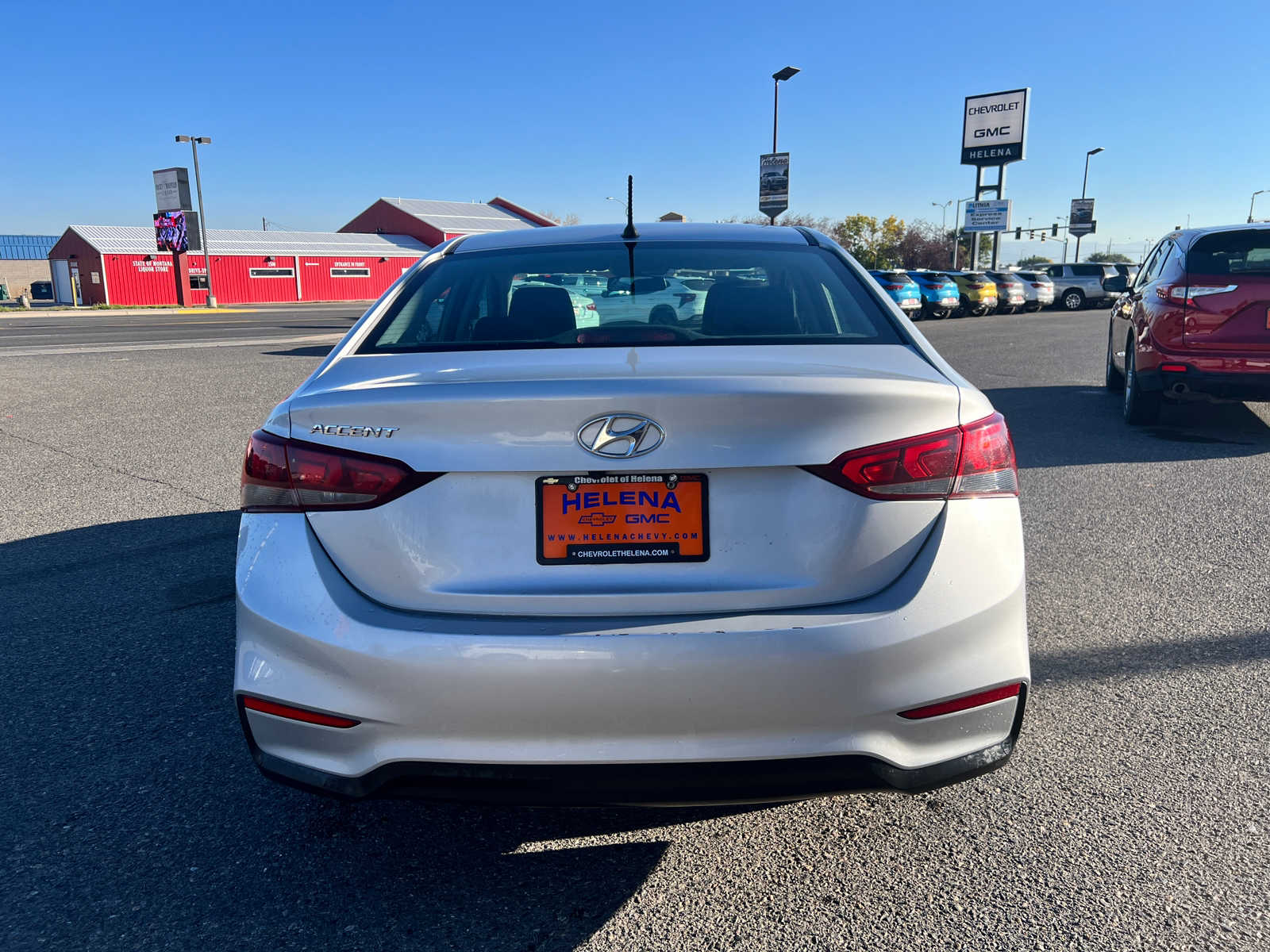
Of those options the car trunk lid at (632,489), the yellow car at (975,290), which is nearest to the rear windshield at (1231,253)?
the car trunk lid at (632,489)

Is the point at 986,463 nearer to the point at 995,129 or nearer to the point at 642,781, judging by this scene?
the point at 642,781

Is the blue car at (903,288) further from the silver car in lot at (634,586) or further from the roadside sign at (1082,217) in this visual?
the roadside sign at (1082,217)

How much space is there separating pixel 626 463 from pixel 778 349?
1.84 feet

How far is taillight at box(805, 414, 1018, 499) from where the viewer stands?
198 cm

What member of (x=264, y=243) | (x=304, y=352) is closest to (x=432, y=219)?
(x=264, y=243)

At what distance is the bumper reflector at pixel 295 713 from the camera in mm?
2018

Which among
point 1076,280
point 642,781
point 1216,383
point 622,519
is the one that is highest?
point 1076,280

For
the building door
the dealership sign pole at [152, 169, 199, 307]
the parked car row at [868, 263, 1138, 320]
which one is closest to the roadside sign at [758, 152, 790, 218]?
the parked car row at [868, 263, 1138, 320]

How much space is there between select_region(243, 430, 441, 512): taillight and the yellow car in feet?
109

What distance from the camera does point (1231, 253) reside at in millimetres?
7625

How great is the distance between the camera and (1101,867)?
2363 mm

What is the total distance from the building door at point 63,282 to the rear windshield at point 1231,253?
68709 millimetres

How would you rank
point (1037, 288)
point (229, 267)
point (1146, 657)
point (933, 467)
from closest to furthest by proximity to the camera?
point (933, 467)
point (1146, 657)
point (1037, 288)
point (229, 267)

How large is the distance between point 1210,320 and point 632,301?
6308 millimetres
